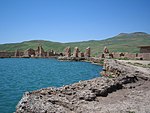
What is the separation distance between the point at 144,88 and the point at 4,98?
11.1 meters

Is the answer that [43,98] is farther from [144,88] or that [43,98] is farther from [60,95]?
[144,88]

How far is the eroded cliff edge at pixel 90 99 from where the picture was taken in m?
11.6

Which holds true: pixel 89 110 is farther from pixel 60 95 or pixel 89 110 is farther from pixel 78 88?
pixel 78 88

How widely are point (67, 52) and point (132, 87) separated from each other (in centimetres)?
7818

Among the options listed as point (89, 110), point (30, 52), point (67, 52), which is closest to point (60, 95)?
point (89, 110)

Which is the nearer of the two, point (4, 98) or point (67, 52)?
point (4, 98)

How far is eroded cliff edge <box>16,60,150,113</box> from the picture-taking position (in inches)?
458

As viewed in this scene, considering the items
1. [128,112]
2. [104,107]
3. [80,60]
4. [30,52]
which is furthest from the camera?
[30,52]

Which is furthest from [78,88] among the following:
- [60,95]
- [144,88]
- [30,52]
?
[30,52]

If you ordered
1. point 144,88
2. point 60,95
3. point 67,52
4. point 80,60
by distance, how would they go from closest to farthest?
point 60,95 < point 144,88 < point 80,60 < point 67,52

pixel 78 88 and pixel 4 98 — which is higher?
pixel 78 88

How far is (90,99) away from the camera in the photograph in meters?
14.3

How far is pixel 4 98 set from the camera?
1920cm

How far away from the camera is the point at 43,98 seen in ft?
42.0
